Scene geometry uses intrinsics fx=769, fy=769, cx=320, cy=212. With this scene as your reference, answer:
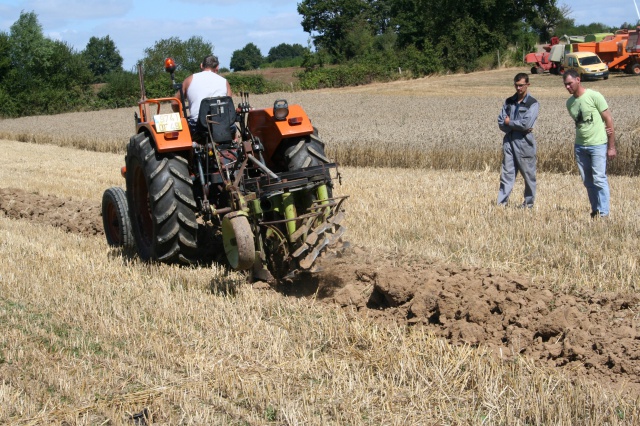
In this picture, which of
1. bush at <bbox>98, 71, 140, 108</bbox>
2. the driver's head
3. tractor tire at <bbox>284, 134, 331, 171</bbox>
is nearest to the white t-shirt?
the driver's head

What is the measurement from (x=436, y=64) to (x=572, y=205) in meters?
42.1

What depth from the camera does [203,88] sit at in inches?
267

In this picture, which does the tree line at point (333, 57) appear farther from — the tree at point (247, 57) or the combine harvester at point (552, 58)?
the tree at point (247, 57)

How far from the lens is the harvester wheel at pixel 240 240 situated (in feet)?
17.4

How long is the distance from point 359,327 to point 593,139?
4.68 m

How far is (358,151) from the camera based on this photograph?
1596 cm

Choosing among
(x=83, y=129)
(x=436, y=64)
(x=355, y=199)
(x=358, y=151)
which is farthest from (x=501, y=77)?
(x=355, y=199)

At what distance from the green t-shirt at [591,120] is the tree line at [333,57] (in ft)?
A: 114

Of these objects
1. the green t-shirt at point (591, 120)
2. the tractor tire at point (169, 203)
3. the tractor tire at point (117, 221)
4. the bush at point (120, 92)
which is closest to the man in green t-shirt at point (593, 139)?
the green t-shirt at point (591, 120)

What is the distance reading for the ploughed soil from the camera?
436cm

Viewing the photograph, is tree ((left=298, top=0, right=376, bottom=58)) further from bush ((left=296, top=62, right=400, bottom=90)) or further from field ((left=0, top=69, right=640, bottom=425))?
field ((left=0, top=69, right=640, bottom=425))

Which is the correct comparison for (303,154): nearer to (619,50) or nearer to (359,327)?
(359,327)

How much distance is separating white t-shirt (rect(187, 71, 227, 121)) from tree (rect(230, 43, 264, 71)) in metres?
107

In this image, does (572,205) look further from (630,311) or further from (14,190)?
(14,190)
